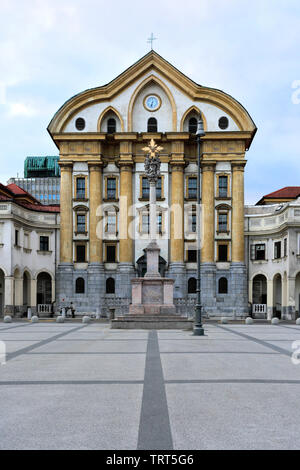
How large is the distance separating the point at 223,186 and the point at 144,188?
840 centimetres

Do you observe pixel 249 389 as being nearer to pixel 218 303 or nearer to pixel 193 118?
pixel 218 303

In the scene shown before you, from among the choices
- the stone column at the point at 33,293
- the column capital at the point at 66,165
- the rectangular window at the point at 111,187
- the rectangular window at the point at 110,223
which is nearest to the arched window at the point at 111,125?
the rectangular window at the point at 111,187

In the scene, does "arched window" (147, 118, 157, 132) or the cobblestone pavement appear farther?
"arched window" (147, 118, 157, 132)

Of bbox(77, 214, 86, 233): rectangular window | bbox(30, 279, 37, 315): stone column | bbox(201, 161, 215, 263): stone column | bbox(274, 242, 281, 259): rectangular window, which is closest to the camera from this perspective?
bbox(274, 242, 281, 259): rectangular window

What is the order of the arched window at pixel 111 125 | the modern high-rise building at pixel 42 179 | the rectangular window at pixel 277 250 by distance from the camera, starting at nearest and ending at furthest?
1. the rectangular window at pixel 277 250
2. the arched window at pixel 111 125
3. the modern high-rise building at pixel 42 179

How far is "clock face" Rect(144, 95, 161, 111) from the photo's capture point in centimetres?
5856

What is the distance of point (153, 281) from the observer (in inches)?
1345

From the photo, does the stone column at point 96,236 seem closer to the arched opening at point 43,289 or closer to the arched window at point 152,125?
the arched opening at point 43,289

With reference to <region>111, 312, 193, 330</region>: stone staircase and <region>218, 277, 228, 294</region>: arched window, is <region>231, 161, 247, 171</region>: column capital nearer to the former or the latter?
<region>218, 277, 228, 294</region>: arched window

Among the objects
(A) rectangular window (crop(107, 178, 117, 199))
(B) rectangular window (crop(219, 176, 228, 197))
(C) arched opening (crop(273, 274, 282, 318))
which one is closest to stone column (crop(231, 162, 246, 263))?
(B) rectangular window (crop(219, 176, 228, 197))

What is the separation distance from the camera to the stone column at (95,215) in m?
56.6

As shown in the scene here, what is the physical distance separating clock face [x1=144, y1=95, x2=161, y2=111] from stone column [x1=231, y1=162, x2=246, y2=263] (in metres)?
10.6

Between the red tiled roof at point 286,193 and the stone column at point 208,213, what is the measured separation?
43.4 ft
